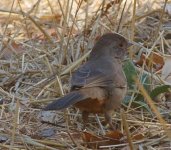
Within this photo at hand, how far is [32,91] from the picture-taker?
16.2ft

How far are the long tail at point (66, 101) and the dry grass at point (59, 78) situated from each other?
176mm

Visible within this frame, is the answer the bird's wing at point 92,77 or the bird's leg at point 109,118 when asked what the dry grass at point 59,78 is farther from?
the bird's wing at point 92,77

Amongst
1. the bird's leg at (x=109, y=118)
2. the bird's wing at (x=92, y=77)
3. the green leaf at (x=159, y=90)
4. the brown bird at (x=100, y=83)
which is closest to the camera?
the brown bird at (x=100, y=83)

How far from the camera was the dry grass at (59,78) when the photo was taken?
4.05 metres

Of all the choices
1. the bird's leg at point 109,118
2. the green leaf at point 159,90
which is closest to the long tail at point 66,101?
the bird's leg at point 109,118

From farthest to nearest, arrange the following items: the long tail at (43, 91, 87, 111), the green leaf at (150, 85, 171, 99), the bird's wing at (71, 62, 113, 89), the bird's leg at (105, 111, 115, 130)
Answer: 1. the green leaf at (150, 85, 171, 99)
2. the bird's leg at (105, 111, 115, 130)
3. the bird's wing at (71, 62, 113, 89)
4. the long tail at (43, 91, 87, 111)

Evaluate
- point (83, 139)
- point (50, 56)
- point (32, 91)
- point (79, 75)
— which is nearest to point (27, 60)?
point (50, 56)

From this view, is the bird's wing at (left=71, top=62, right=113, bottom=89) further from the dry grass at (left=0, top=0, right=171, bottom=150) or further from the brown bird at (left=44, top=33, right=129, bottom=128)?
the dry grass at (left=0, top=0, right=171, bottom=150)

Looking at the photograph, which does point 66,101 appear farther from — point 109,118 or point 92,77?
point 109,118

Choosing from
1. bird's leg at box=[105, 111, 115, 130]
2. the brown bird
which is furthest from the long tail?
bird's leg at box=[105, 111, 115, 130]

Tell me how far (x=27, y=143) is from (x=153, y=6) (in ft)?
11.0

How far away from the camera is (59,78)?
4879 mm

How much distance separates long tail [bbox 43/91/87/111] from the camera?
3.75 meters

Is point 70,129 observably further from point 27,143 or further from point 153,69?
point 153,69
